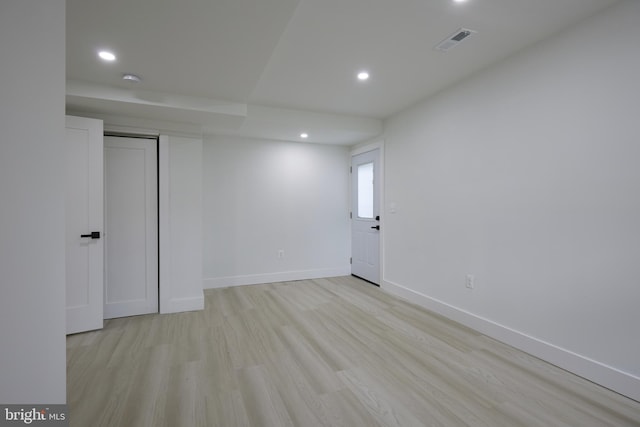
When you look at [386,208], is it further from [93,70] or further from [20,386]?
[20,386]

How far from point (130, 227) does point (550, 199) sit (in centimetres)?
407

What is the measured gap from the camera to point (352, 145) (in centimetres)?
509

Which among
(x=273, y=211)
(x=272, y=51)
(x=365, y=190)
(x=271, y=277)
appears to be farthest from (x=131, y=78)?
(x=365, y=190)

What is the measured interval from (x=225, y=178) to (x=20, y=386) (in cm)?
383

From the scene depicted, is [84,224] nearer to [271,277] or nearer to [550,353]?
[271,277]

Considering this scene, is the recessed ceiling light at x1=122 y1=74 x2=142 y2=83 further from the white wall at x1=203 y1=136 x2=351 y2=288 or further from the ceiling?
the white wall at x1=203 y1=136 x2=351 y2=288

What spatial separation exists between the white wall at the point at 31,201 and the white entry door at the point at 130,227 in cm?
263

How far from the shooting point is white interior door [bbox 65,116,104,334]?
282 cm

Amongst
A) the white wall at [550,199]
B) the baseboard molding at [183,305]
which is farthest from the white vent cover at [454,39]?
the baseboard molding at [183,305]

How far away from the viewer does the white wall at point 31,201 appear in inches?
31.9

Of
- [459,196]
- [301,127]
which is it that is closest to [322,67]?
[301,127]

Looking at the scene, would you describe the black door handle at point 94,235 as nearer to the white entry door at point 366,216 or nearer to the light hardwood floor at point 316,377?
the light hardwood floor at point 316,377

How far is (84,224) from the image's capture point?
2.87 m

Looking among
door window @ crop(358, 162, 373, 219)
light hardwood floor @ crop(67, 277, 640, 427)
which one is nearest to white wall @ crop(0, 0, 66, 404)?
light hardwood floor @ crop(67, 277, 640, 427)
